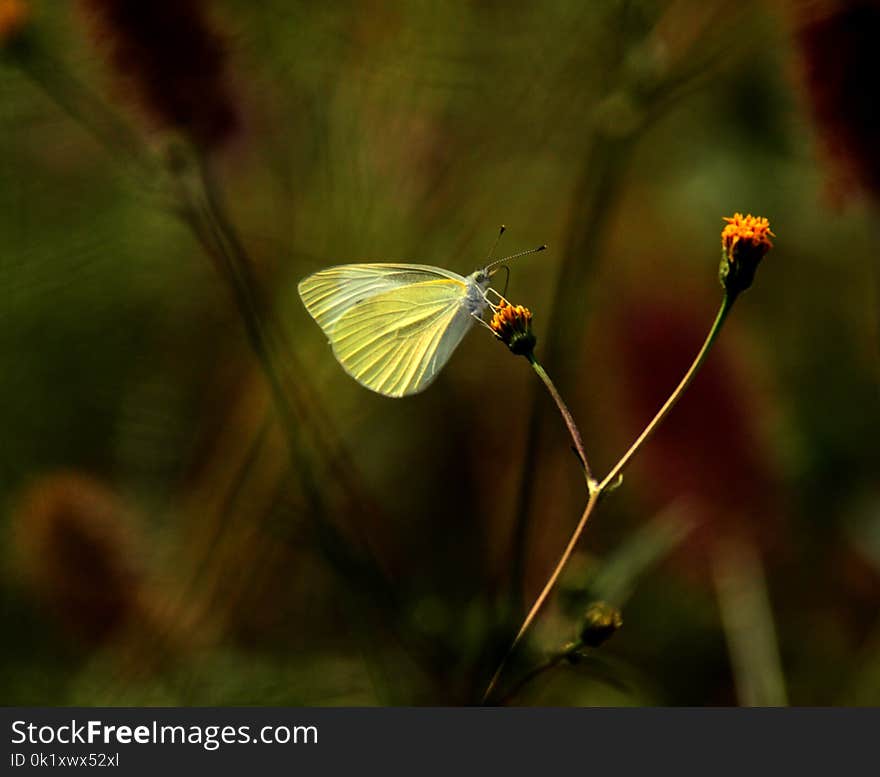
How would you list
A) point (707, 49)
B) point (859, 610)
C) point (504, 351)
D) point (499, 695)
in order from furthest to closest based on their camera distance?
point (504, 351), point (859, 610), point (707, 49), point (499, 695)

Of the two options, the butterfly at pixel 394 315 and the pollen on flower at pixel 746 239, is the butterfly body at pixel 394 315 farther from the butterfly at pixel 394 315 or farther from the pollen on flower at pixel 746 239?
the pollen on flower at pixel 746 239

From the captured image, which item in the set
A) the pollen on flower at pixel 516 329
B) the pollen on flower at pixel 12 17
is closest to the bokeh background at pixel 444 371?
the pollen on flower at pixel 12 17

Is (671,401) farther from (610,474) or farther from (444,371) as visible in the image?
(444,371)

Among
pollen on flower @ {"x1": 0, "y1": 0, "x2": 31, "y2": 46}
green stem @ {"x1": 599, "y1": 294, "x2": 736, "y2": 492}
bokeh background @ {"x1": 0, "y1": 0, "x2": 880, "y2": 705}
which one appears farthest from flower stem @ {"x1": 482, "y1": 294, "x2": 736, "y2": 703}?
pollen on flower @ {"x1": 0, "y1": 0, "x2": 31, "y2": 46}

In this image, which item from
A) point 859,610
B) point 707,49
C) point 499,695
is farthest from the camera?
point 859,610

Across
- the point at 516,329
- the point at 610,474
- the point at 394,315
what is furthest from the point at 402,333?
the point at 610,474

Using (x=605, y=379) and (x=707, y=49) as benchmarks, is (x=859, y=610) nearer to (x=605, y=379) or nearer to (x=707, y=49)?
(x=605, y=379)

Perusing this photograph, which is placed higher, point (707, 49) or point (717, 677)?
point (707, 49)

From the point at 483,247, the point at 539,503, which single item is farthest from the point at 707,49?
the point at 539,503

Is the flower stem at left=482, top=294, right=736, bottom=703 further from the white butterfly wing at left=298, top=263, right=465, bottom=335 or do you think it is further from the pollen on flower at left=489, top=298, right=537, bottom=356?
the white butterfly wing at left=298, top=263, right=465, bottom=335
